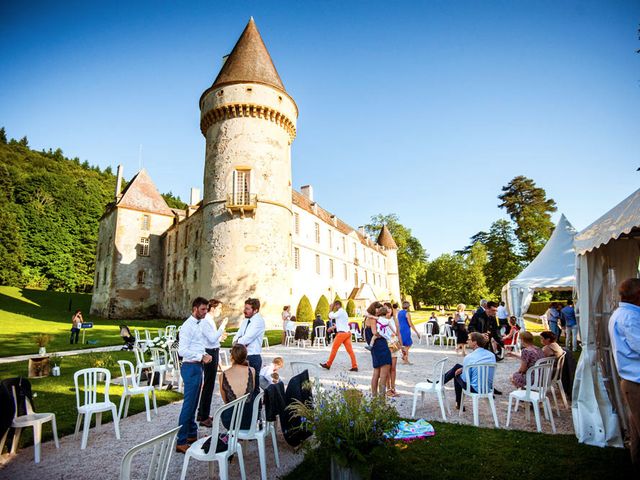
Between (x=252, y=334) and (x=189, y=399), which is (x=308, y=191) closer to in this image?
(x=252, y=334)

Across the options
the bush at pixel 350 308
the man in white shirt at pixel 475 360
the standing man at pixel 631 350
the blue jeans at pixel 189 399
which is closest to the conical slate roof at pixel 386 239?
the bush at pixel 350 308

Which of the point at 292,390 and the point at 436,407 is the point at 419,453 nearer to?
the point at 292,390

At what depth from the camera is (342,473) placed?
3170 millimetres

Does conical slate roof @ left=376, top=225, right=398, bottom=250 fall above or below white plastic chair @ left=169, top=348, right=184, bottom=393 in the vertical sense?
above

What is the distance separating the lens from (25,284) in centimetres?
4312

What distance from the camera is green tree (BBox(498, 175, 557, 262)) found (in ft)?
120

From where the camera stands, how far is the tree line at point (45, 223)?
42.2 metres

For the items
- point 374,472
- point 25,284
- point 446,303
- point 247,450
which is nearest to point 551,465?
point 374,472

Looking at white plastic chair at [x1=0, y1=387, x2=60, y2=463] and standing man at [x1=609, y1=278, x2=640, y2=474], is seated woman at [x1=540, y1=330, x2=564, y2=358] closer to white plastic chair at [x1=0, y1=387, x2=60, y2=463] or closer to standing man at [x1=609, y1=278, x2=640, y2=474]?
standing man at [x1=609, y1=278, x2=640, y2=474]

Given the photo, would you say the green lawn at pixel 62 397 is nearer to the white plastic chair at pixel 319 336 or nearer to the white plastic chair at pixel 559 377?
the white plastic chair at pixel 559 377

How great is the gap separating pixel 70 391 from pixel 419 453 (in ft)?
25.0

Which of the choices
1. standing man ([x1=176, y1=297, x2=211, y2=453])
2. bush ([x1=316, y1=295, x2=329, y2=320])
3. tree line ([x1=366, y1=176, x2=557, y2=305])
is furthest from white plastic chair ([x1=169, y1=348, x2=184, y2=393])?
tree line ([x1=366, y1=176, x2=557, y2=305])

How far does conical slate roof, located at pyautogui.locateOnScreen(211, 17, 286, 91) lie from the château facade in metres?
0.07

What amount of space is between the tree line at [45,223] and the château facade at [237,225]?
61.8 ft
